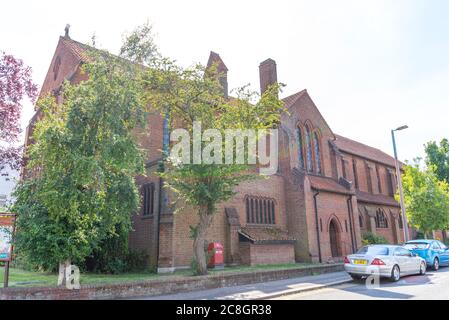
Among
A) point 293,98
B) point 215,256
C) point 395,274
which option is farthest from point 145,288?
point 293,98

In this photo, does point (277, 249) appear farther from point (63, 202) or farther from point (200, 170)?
point (63, 202)

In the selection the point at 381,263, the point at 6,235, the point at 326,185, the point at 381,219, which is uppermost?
the point at 326,185

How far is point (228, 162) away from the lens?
13.1 metres

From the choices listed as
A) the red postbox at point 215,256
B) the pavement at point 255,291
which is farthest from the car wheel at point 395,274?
the red postbox at point 215,256

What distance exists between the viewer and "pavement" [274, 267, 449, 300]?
9.59m

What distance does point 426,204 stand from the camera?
26.6 m

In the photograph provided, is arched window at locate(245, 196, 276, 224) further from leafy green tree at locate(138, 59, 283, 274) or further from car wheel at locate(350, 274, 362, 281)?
car wheel at locate(350, 274, 362, 281)

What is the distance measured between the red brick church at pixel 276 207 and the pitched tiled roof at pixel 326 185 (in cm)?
9

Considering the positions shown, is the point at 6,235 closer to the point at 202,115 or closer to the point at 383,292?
the point at 202,115

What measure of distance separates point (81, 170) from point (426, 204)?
2694cm

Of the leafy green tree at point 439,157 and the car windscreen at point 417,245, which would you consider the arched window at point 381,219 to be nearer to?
the car windscreen at point 417,245

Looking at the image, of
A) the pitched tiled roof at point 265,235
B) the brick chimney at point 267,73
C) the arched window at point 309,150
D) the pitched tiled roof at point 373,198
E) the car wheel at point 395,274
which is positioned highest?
the brick chimney at point 267,73

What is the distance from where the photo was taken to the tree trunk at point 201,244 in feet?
42.5

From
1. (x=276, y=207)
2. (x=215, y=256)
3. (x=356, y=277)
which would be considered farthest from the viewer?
(x=276, y=207)
